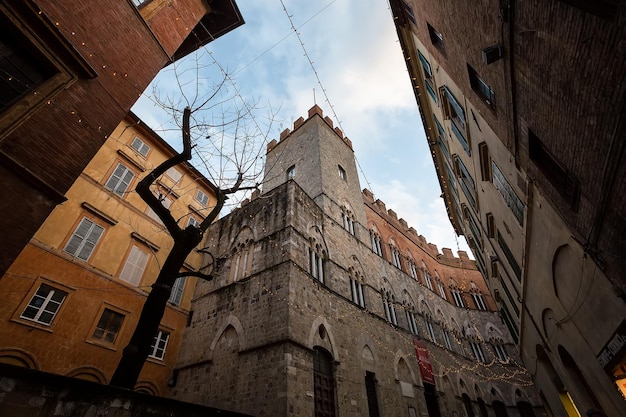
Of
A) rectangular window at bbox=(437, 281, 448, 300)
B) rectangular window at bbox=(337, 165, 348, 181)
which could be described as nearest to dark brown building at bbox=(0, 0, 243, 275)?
rectangular window at bbox=(337, 165, 348, 181)

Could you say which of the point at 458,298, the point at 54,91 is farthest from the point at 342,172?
the point at 458,298

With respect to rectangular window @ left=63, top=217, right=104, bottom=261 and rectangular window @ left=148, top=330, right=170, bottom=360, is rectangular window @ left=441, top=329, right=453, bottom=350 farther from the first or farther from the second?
rectangular window @ left=63, top=217, right=104, bottom=261

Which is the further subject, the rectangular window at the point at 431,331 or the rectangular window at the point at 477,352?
the rectangular window at the point at 477,352

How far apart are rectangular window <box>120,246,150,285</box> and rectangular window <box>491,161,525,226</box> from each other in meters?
13.3

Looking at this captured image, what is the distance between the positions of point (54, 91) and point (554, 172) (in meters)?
9.25

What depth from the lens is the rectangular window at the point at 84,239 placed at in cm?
985

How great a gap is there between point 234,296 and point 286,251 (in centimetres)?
277

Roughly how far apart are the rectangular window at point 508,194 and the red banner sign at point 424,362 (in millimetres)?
9826

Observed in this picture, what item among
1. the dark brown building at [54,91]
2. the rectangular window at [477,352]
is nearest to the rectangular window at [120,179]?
the dark brown building at [54,91]

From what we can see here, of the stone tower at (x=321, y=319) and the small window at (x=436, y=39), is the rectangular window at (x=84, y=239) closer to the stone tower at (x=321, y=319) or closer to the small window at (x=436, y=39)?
the stone tower at (x=321, y=319)

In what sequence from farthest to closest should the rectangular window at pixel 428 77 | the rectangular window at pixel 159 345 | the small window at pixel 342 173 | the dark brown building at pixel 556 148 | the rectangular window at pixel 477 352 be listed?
the rectangular window at pixel 477 352 < the small window at pixel 342 173 < the rectangular window at pixel 428 77 < the rectangular window at pixel 159 345 < the dark brown building at pixel 556 148

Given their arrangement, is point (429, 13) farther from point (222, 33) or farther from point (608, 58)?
point (222, 33)

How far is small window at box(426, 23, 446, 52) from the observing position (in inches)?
333

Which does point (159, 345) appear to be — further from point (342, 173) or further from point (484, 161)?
point (342, 173)
